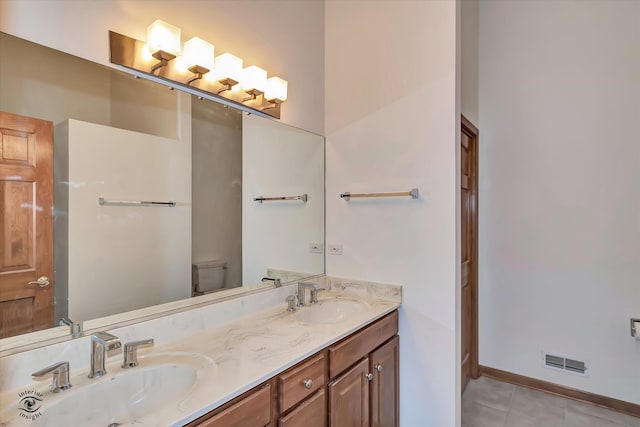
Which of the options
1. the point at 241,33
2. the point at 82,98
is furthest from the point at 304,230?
the point at 82,98

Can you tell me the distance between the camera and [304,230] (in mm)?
2254

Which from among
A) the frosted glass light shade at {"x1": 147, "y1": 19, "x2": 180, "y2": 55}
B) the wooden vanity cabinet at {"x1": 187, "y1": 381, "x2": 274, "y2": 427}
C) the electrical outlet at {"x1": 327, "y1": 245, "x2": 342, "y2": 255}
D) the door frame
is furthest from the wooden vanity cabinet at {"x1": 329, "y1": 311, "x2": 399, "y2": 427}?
the frosted glass light shade at {"x1": 147, "y1": 19, "x2": 180, "y2": 55}

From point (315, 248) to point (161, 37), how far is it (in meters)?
1.48

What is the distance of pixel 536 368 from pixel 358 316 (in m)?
1.88

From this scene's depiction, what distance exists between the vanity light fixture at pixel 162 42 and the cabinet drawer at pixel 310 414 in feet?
4.68

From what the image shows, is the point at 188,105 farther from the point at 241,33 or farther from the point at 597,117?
the point at 597,117

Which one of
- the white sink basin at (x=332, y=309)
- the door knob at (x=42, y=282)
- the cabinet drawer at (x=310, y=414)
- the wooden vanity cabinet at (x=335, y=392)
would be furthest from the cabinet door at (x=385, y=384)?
the door knob at (x=42, y=282)

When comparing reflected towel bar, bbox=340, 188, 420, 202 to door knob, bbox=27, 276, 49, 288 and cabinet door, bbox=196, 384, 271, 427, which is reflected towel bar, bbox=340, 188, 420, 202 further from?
door knob, bbox=27, 276, 49, 288

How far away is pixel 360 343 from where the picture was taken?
1.59 m

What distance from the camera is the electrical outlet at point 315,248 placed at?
2.27 meters

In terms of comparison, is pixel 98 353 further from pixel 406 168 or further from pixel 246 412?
pixel 406 168

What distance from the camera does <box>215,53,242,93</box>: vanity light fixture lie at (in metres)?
1.57

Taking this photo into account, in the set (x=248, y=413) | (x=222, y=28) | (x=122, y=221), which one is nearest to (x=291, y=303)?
(x=248, y=413)

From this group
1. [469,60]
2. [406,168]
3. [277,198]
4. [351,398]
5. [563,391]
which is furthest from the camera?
[469,60]
